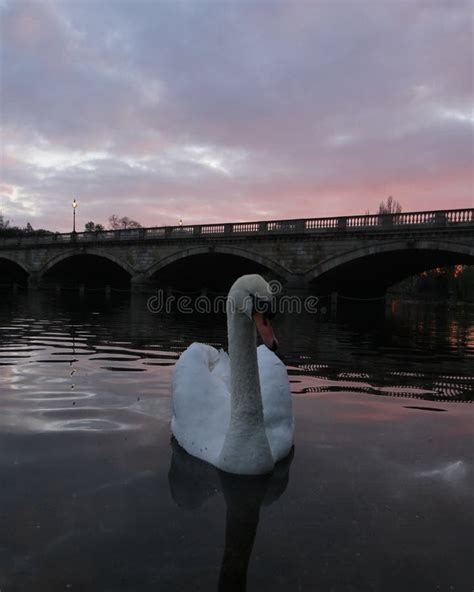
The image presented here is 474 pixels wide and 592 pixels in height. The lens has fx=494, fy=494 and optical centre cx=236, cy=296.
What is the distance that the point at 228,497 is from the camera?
9.93 feet

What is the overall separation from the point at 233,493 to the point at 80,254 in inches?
1502

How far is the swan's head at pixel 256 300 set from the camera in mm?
3025

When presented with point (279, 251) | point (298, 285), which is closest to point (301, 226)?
point (279, 251)

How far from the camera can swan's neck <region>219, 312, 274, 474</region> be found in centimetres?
317

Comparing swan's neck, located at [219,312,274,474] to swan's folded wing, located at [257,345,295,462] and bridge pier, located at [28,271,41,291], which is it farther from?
bridge pier, located at [28,271,41,291]

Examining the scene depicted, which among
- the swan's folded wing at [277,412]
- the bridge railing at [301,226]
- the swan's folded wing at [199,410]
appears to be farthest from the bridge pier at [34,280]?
the swan's folded wing at [277,412]

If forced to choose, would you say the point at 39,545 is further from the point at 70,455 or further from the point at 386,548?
the point at 386,548

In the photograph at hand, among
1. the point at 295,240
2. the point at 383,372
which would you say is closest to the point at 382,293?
the point at 295,240

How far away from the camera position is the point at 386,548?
8.00 feet

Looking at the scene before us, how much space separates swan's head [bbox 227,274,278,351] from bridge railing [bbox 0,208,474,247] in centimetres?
2170

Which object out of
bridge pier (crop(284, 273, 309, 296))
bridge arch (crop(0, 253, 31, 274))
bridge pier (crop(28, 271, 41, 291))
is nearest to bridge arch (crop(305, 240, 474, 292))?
bridge pier (crop(284, 273, 309, 296))

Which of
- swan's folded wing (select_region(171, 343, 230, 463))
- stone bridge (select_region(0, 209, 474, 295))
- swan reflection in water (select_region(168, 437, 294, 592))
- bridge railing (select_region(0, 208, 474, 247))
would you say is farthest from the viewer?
stone bridge (select_region(0, 209, 474, 295))

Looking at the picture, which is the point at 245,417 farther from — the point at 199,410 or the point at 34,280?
the point at 34,280

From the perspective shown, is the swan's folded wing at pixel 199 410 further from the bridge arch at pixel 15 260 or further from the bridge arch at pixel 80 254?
the bridge arch at pixel 15 260
